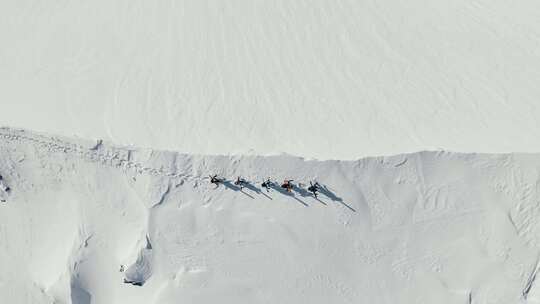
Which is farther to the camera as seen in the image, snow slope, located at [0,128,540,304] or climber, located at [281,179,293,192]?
climber, located at [281,179,293,192]

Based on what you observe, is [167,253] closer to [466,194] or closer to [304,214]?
[304,214]

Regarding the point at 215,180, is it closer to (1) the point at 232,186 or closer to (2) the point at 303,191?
(1) the point at 232,186

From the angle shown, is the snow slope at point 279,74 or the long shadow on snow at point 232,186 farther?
the snow slope at point 279,74

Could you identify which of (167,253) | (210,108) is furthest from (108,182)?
(210,108)

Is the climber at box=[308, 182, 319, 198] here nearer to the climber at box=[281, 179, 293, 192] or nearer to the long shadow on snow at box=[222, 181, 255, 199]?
the climber at box=[281, 179, 293, 192]

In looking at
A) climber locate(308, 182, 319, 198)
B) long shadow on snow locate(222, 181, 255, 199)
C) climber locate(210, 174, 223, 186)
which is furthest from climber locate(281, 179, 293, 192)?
climber locate(210, 174, 223, 186)

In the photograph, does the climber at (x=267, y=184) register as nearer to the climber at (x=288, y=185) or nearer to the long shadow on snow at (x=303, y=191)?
the climber at (x=288, y=185)

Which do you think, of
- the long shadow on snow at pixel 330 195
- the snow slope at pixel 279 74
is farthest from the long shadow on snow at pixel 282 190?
the snow slope at pixel 279 74
